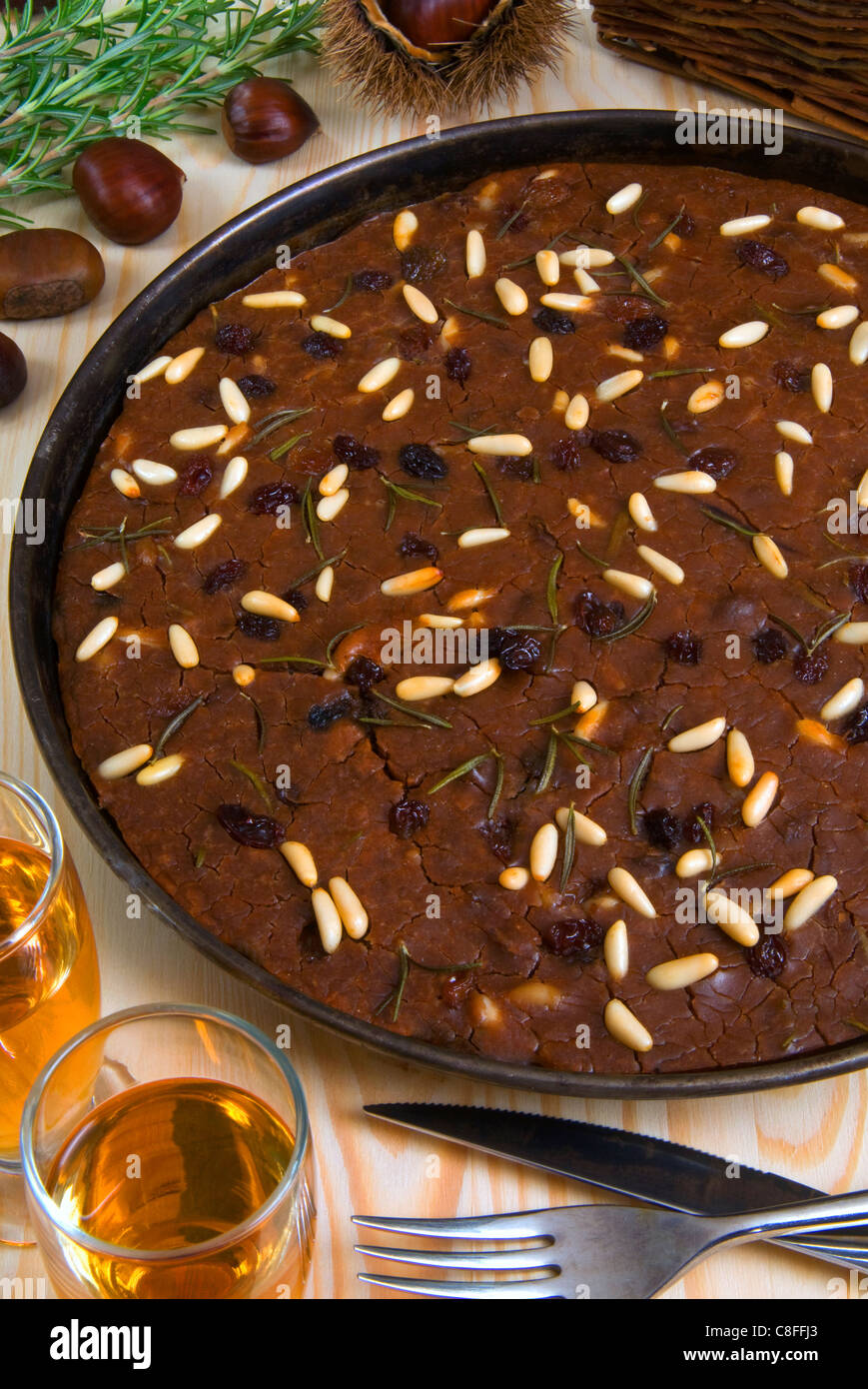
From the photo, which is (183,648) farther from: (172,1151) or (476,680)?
(172,1151)

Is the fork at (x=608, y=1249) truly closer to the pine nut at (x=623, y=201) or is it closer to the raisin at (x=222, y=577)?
the raisin at (x=222, y=577)

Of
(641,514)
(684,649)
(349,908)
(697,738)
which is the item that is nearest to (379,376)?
(641,514)

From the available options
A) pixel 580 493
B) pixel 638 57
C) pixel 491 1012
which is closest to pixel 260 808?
pixel 491 1012

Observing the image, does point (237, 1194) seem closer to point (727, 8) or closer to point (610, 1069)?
point (610, 1069)

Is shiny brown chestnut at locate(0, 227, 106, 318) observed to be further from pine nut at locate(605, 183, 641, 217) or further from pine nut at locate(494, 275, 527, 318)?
pine nut at locate(605, 183, 641, 217)

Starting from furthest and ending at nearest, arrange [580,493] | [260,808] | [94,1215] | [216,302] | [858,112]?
[858,112] → [216,302] → [580,493] → [260,808] → [94,1215]

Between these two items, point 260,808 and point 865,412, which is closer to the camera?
point 260,808

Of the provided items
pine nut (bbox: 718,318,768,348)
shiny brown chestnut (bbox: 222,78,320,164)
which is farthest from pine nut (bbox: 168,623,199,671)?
shiny brown chestnut (bbox: 222,78,320,164)
